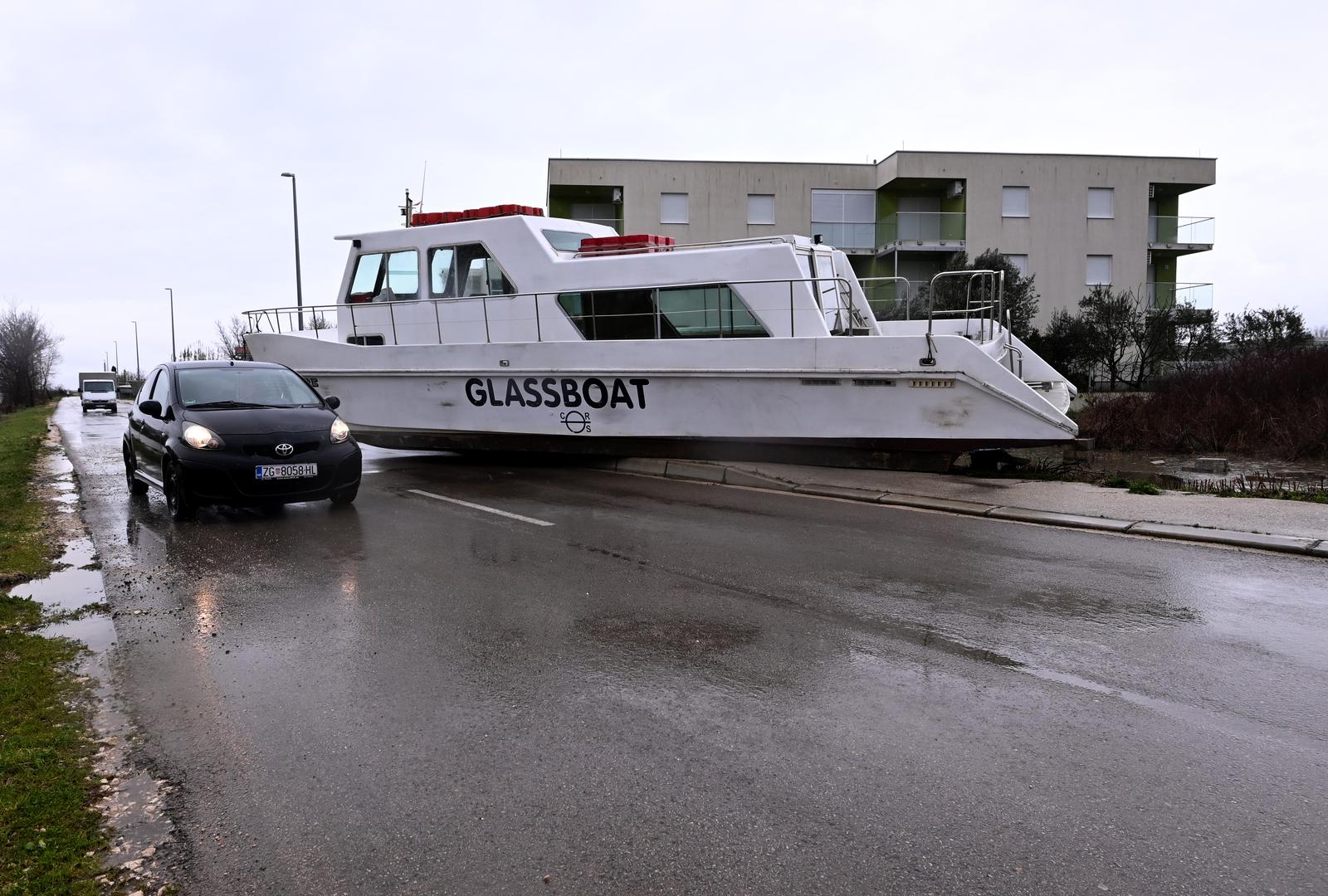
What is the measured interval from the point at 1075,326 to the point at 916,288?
24.3 feet

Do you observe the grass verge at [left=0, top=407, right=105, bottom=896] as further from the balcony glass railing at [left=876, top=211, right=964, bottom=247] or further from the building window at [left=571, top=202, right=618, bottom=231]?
the balcony glass railing at [left=876, top=211, right=964, bottom=247]

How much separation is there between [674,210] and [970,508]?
26.9 metres

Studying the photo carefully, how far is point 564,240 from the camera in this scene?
1279cm

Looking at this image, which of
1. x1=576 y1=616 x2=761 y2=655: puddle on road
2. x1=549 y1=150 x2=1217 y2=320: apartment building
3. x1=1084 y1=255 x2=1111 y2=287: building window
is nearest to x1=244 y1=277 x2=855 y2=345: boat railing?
x1=576 y1=616 x2=761 y2=655: puddle on road

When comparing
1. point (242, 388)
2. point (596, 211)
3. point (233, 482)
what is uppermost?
point (596, 211)

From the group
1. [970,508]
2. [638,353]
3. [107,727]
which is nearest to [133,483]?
[638,353]

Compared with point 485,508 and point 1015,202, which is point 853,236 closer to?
point 1015,202

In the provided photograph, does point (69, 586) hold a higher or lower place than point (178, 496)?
lower

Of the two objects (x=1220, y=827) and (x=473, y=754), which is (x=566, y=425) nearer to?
(x=473, y=754)

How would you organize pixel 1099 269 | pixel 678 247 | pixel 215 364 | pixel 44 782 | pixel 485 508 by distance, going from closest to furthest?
pixel 44 782 → pixel 485 508 → pixel 215 364 → pixel 678 247 → pixel 1099 269

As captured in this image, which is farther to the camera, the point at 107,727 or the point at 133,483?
the point at 133,483

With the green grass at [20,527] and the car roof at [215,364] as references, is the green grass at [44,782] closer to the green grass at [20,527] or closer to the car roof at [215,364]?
the green grass at [20,527]

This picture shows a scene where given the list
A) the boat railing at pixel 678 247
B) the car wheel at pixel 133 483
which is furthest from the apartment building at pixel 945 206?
the car wheel at pixel 133 483

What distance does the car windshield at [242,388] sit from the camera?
351 inches
